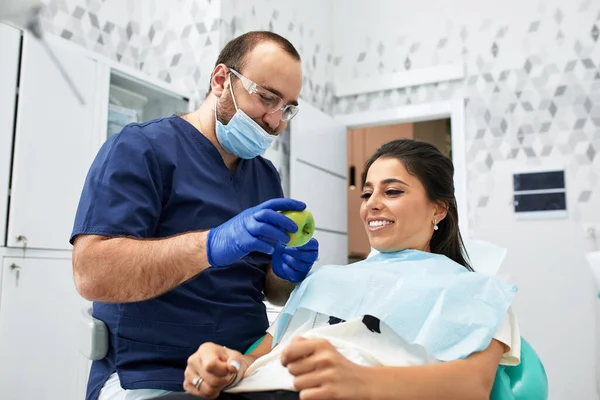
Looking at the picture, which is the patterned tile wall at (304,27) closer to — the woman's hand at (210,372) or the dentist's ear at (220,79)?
the dentist's ear at (220,79)

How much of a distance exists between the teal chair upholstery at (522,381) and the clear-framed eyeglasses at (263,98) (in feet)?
2.99

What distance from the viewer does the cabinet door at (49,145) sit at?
6.95 feet

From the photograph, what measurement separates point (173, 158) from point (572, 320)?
2951 millimetres

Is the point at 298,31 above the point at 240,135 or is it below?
above

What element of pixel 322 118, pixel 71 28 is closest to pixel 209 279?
pixel 71 28

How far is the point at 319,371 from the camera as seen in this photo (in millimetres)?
911

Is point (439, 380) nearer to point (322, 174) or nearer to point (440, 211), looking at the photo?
point (440, 211)

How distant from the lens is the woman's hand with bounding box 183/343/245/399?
104cm

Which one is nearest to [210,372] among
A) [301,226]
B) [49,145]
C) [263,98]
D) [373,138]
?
[301,226]

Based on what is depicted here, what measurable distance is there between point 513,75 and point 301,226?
3.01m

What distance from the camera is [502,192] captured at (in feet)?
12.0

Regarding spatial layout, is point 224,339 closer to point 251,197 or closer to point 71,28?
point 251,197

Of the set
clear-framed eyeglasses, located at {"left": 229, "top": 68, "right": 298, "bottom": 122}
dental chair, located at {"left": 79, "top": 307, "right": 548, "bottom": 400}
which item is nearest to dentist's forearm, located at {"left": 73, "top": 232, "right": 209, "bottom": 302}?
dental chair, located at {"left": 79, "top": 307, "right": 548, "bottom": 400}

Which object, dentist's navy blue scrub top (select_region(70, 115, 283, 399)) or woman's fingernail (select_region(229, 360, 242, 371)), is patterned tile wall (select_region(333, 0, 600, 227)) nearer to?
dentist's navy blue scrub top (select_region(70, 115, 283, 399))
